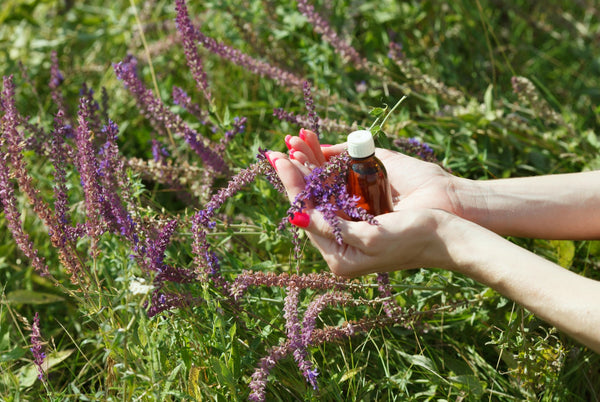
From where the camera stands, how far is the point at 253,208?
282cm

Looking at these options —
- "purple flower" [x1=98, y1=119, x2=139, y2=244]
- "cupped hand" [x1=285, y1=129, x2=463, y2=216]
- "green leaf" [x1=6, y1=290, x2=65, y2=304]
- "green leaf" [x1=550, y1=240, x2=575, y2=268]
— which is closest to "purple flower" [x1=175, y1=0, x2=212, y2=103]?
"purple flower" [x1=98, y1=119, x2=139, y2=244]

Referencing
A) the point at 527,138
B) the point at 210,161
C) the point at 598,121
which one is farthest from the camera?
the point at 598,121

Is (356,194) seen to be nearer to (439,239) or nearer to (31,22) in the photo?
(439,239)

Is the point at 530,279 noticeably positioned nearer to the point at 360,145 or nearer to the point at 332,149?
the point at 360,145

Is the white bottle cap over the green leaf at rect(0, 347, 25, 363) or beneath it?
over

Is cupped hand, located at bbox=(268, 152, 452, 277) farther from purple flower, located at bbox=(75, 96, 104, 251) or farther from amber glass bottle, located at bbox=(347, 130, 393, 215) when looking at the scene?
purple flower, located at bbox=(75, 96, 104, 251)

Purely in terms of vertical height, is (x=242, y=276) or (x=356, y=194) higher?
(x=356, y=194)

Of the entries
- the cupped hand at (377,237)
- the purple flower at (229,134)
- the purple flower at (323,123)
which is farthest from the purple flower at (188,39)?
the cupped hand at (377,237)

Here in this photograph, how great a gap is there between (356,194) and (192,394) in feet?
2.84

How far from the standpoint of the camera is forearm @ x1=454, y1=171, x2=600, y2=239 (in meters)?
2.28

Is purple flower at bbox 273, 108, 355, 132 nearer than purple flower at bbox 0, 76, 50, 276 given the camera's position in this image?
No

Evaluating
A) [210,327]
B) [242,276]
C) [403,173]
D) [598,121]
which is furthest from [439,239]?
[598,121]

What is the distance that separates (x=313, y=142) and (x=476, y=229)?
67 cm

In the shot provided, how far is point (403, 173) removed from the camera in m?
2.38
